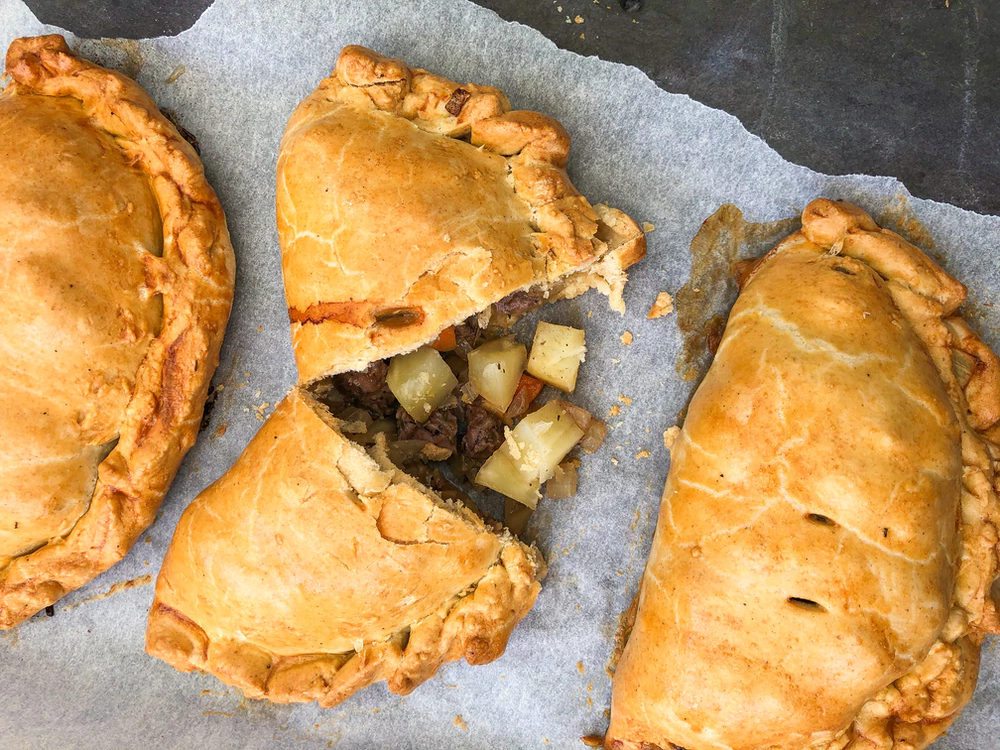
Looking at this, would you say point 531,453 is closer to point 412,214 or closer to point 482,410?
point 482,410

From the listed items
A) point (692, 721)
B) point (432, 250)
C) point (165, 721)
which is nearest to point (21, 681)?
point (165, 721)

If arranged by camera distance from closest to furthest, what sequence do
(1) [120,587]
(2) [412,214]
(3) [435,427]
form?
(2) [412,214] < (3) [435,427] < (1) [120,587]

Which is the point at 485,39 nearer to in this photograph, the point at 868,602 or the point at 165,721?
the point at 868,602

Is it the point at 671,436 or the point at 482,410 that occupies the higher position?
the point at 671,436

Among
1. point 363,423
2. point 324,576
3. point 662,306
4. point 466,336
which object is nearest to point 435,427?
point 363,423

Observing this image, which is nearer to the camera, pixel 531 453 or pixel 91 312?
pixel 91 312

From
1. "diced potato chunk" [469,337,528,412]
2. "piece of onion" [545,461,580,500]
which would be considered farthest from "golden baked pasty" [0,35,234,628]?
"piece of onion" [545,461,580,500]

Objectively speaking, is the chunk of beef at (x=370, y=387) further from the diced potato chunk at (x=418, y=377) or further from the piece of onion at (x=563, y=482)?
the piece of onion at (x=563, y=482)
